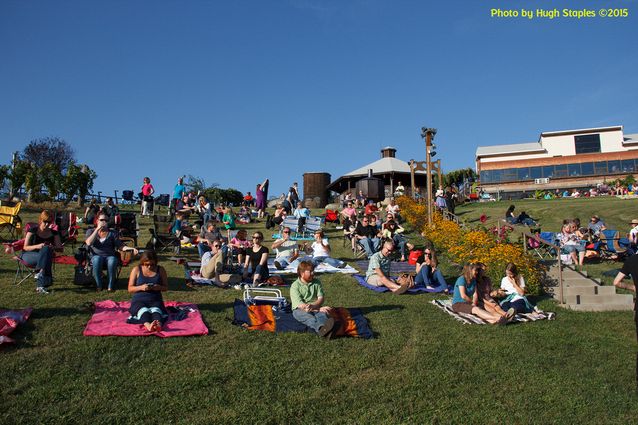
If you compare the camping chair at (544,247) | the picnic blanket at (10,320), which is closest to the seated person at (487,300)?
the camping chair at (544,247)

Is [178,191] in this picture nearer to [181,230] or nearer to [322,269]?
[181,230]

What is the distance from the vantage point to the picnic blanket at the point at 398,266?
1246 cm

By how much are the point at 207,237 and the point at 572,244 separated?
9.42m

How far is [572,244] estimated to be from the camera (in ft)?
46.3

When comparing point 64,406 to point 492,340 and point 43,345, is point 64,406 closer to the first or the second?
point 43,345

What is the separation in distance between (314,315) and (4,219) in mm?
11242

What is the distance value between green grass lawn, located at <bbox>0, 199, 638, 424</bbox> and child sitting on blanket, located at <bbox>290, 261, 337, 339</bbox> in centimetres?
21

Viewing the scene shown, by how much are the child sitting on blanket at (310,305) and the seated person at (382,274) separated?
2593 mm

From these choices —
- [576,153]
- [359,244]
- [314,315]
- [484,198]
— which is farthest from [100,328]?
[576,153]

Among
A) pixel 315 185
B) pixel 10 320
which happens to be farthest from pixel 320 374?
pixel 315 185

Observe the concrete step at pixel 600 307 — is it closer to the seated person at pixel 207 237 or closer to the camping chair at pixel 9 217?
the seated person at pixel 207 237

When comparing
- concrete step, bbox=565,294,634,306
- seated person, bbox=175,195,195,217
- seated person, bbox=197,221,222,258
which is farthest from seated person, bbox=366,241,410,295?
seated person, bbox=175,195,195,217

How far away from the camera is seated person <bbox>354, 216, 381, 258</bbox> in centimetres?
1456

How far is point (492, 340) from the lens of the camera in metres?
7.20
